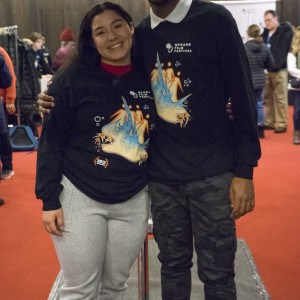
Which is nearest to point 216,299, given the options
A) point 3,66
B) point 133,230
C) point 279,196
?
point 133,230

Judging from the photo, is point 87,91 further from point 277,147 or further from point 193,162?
point 277,147

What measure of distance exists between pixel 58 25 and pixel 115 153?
938 cm

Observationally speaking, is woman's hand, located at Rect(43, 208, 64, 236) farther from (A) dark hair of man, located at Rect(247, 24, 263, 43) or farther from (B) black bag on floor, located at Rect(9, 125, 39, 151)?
(A) dark hair of man, located at Rect(247, 24, 263, 43)

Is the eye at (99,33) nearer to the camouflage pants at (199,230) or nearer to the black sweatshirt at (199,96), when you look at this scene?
the black sweatshirt at (199,96)

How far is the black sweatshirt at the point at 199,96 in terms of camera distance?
1.45 meters

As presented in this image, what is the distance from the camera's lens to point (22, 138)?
5.72m

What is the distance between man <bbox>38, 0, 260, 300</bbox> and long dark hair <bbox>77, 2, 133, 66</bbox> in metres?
0.12

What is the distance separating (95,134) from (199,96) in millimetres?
342

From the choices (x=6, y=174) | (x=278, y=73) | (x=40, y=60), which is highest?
(x=40, y=60)

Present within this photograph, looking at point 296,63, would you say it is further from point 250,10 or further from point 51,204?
point 51,204

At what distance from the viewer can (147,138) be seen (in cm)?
153

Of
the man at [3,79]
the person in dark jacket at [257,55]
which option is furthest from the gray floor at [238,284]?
the person in dark jacket at [257,55]

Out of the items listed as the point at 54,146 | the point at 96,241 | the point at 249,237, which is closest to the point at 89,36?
the point at 54,146

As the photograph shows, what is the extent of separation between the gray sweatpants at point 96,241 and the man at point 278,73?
4912 millimetres
